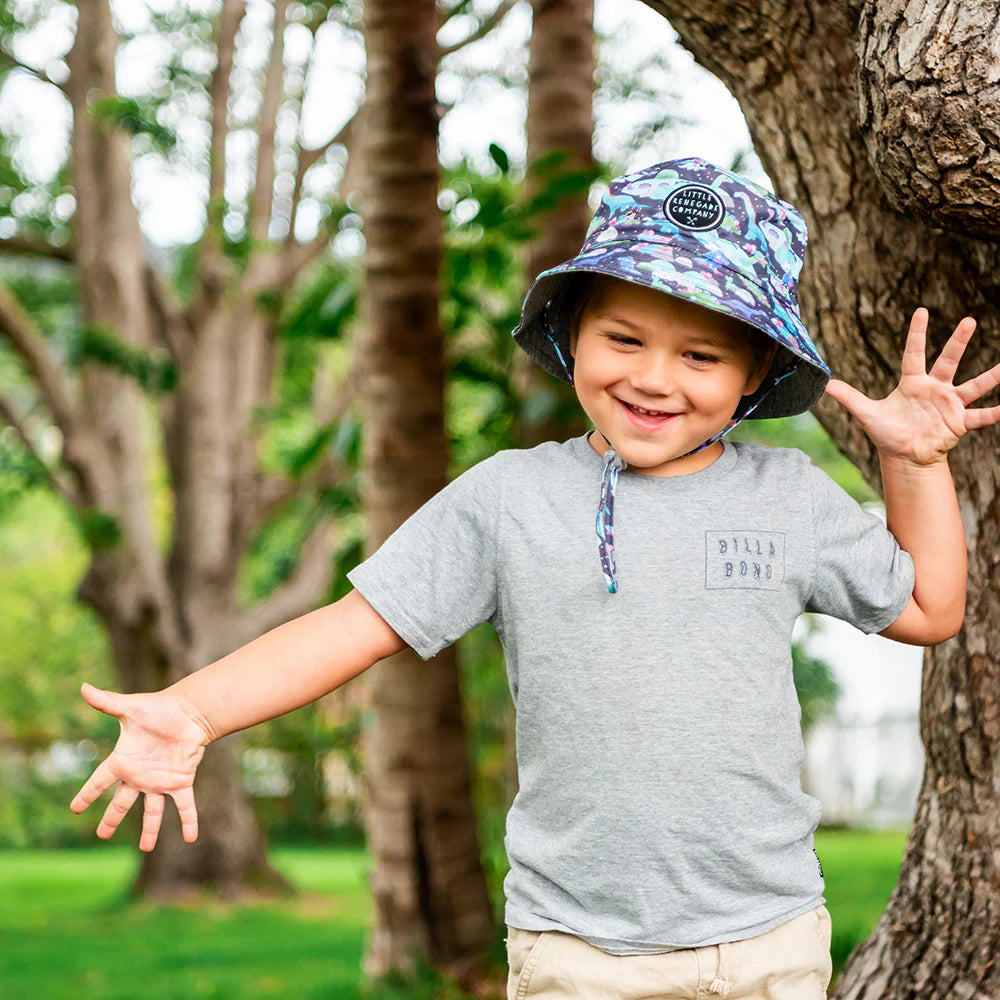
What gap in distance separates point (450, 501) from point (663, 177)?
548 mm

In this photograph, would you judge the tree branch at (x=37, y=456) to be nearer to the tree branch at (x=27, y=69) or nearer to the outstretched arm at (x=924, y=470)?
the tree branch at (x=27, y=69)

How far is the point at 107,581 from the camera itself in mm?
9273

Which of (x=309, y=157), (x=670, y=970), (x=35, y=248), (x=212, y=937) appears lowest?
(x=212, y=937)

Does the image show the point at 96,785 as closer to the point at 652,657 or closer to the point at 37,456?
the point at 652,657

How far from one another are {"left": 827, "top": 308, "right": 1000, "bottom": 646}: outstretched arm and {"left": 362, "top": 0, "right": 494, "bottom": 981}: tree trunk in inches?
96.8

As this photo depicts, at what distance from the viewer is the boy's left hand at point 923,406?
181 centimetres

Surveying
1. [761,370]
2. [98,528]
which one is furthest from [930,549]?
[98,528]

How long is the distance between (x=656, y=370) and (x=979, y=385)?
48 cm

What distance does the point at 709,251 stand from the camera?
173 centimetres

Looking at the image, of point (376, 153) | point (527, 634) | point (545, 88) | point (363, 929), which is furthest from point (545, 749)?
point (363, 929)

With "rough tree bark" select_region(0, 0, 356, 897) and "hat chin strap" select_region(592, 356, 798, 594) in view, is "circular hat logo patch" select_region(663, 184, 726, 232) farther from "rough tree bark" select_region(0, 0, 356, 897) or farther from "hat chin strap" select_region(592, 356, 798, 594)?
"rough tree bark" select_region(0, 0, 356, 897)

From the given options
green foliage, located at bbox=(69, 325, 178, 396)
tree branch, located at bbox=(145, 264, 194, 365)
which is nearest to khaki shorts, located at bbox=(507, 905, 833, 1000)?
green foliage, located at bbox=(69, 325, 178, 396)

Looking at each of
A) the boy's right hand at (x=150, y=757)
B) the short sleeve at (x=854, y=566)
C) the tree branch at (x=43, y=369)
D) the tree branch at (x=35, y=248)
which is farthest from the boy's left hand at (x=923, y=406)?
the tree branch at (x=35, y=248)

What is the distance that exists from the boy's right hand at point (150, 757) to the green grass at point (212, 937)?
2.29 m
